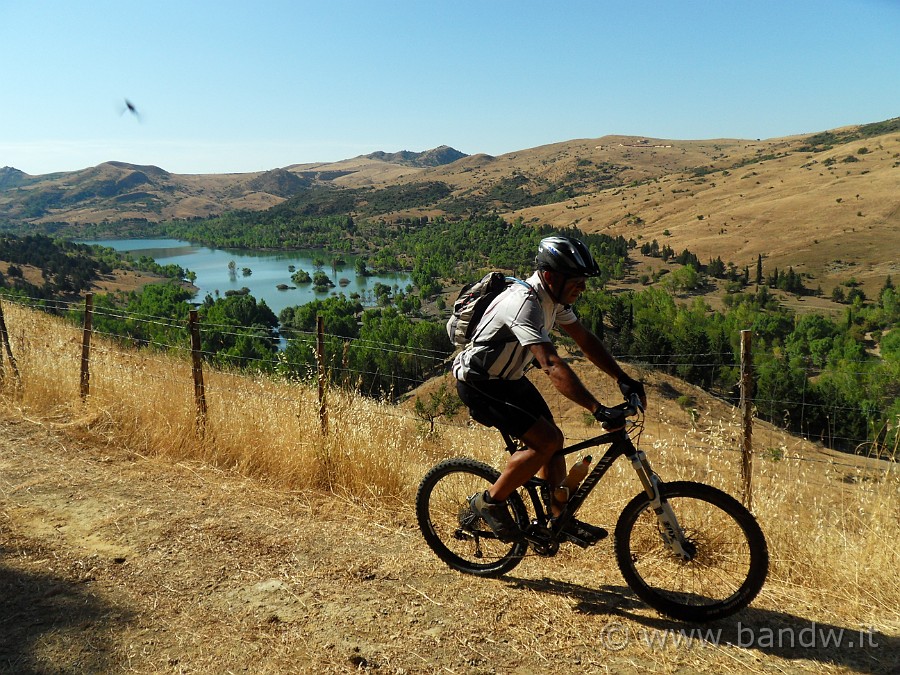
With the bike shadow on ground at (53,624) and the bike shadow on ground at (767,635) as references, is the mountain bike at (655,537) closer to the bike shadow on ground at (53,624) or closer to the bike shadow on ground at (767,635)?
the bike shadow on ground at (767,635)

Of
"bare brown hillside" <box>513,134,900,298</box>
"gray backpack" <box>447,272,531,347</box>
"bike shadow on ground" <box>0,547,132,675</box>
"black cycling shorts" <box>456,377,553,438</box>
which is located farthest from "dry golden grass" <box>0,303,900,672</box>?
"bare brown hillside" <box>513,134,900,298</box>

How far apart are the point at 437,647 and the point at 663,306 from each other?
267 feet

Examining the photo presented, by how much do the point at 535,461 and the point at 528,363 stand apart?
0.58 m

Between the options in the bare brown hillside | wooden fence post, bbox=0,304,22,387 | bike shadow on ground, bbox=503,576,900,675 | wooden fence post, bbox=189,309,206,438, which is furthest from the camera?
the bare brown hillside

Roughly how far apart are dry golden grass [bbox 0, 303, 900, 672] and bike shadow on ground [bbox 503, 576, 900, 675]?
55 millimetres

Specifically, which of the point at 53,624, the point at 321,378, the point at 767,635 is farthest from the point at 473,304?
the point at 53,624

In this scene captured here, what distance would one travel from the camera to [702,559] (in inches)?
136

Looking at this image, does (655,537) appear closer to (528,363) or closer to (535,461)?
(535,461)

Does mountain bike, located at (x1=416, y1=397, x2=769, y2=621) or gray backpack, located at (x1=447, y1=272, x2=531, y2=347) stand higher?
gray backpack, located at (x1=447, y1=272, x2=531, y2=347)

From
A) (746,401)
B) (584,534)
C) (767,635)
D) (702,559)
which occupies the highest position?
(746,401)

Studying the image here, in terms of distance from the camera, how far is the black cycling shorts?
11.2ft

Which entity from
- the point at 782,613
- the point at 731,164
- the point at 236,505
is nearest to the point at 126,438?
the point at 236,505

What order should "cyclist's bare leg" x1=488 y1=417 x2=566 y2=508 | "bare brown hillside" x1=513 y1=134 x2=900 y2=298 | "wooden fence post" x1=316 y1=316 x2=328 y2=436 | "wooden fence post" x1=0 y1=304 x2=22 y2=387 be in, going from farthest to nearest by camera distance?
"bare brown hillside" x1=513 y1=134 x2=900 y2=298
"wooden fence post" x1=0 y1=304 x2=22 y2=387
"wooden fence post" x1=316 y1=316 x2=328 y2=436
"cyclist's bare leg" x1=488 y1=417 x2=566 y2=508

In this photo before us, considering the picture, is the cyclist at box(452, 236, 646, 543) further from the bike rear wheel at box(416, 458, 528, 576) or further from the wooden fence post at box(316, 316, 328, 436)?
the wooden fence post at box(316, 316, 328, 436)
